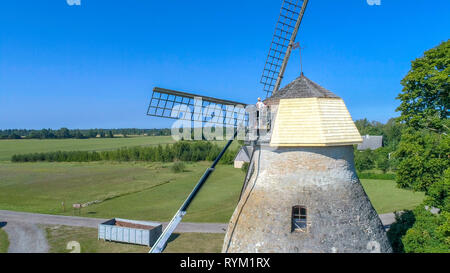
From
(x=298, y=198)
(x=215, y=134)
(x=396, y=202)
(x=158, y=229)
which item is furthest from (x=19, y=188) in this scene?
(x=396, y=202)

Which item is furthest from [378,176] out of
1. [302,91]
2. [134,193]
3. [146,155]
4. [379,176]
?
[146,155]

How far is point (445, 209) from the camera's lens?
1317 cm

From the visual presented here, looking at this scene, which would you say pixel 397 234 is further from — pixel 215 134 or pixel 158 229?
pixel 158 229

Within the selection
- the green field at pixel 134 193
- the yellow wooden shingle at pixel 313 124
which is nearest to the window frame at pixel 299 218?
the yellow wooden shingle at pixel 313 124

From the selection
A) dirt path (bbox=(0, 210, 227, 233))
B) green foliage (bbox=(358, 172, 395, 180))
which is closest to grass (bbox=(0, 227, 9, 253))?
dirt path (bbox=(0, 210, 227, 233))

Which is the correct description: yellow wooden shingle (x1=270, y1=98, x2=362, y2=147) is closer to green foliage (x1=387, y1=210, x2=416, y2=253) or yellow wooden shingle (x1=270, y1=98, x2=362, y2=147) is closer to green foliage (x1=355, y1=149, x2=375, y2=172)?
green foliage (x1=387, y1=210, x2=416, y2=253)

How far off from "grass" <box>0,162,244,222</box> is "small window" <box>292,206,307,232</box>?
15.3 meters

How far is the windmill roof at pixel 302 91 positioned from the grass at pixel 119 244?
10567 mm

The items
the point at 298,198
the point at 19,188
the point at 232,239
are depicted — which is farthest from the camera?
the point at 19,188

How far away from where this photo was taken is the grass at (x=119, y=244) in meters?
18.0

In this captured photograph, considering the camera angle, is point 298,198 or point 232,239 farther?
point 232,239

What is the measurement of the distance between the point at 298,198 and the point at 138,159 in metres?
61.3

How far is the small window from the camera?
31.8 ft

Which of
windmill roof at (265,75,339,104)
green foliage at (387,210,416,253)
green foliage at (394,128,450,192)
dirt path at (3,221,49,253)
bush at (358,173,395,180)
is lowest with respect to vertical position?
dirt path at (3,221,49,253)
